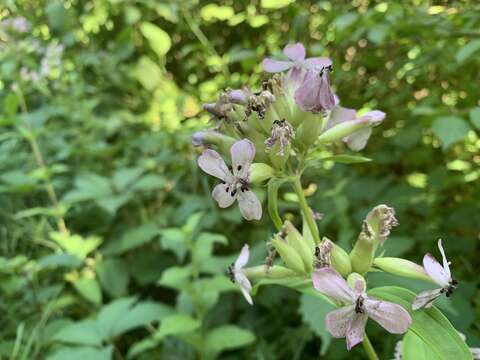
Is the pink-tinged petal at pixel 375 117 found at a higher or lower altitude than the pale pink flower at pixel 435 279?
higher

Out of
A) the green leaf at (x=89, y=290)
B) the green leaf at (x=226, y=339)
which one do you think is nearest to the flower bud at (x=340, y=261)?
the green leaf at (x=226, y=339)

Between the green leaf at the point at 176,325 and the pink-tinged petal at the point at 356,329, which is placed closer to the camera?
the pink-tinged petal at the point at 356,329

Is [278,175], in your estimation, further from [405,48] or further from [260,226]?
[405,48]

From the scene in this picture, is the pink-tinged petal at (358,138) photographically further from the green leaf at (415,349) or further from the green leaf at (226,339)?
the green leaf at (226,339)

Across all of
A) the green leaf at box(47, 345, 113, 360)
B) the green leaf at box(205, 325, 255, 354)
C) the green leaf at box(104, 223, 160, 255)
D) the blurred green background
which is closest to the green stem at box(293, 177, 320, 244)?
the blurred green background

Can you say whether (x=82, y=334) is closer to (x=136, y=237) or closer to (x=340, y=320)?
(x=136, y=237)

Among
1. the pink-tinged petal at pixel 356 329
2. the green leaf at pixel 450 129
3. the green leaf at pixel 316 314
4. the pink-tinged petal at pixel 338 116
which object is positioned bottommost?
the green leaf at pixel 316 314
